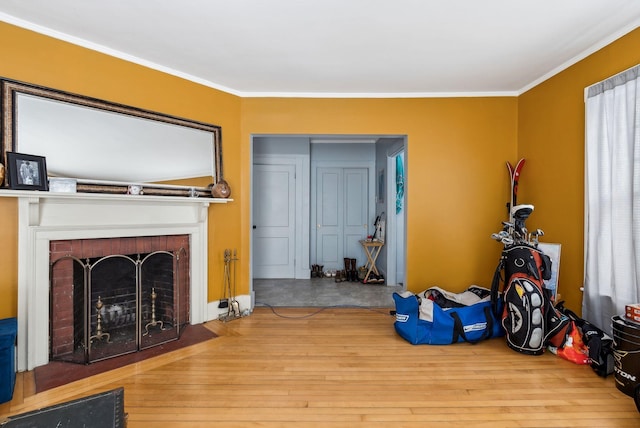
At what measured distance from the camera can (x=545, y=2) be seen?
188cm

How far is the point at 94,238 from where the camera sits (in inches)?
92.8

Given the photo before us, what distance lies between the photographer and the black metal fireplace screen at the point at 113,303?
2.22m

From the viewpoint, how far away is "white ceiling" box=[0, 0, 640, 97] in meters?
1.94

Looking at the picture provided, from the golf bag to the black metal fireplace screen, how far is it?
9.77 ft

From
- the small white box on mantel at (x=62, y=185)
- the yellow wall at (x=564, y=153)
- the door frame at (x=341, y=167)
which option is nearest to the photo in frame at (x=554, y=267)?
the yellow wall at (x=564, y=153)

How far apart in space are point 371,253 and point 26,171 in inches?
178

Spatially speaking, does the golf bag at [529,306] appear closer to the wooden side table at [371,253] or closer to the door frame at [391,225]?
the door frame at [391,225]

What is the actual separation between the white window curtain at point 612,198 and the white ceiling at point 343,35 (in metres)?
0.49

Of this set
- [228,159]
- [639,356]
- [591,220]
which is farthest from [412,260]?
[228,159]

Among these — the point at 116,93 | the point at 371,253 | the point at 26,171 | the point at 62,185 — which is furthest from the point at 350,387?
the point at 371,253

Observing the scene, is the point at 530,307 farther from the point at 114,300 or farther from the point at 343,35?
the point at 114,300

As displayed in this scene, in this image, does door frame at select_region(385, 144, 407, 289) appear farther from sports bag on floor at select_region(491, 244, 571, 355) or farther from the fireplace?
the fireplace

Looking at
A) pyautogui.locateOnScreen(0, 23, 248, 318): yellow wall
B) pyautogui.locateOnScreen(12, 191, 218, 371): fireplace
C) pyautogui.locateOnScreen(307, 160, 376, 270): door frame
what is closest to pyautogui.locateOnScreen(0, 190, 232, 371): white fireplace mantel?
pyautogui.locateOnScreen(12, 191, 218, 371): fireplace

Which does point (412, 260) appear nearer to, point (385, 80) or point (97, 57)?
point (385, 80)
